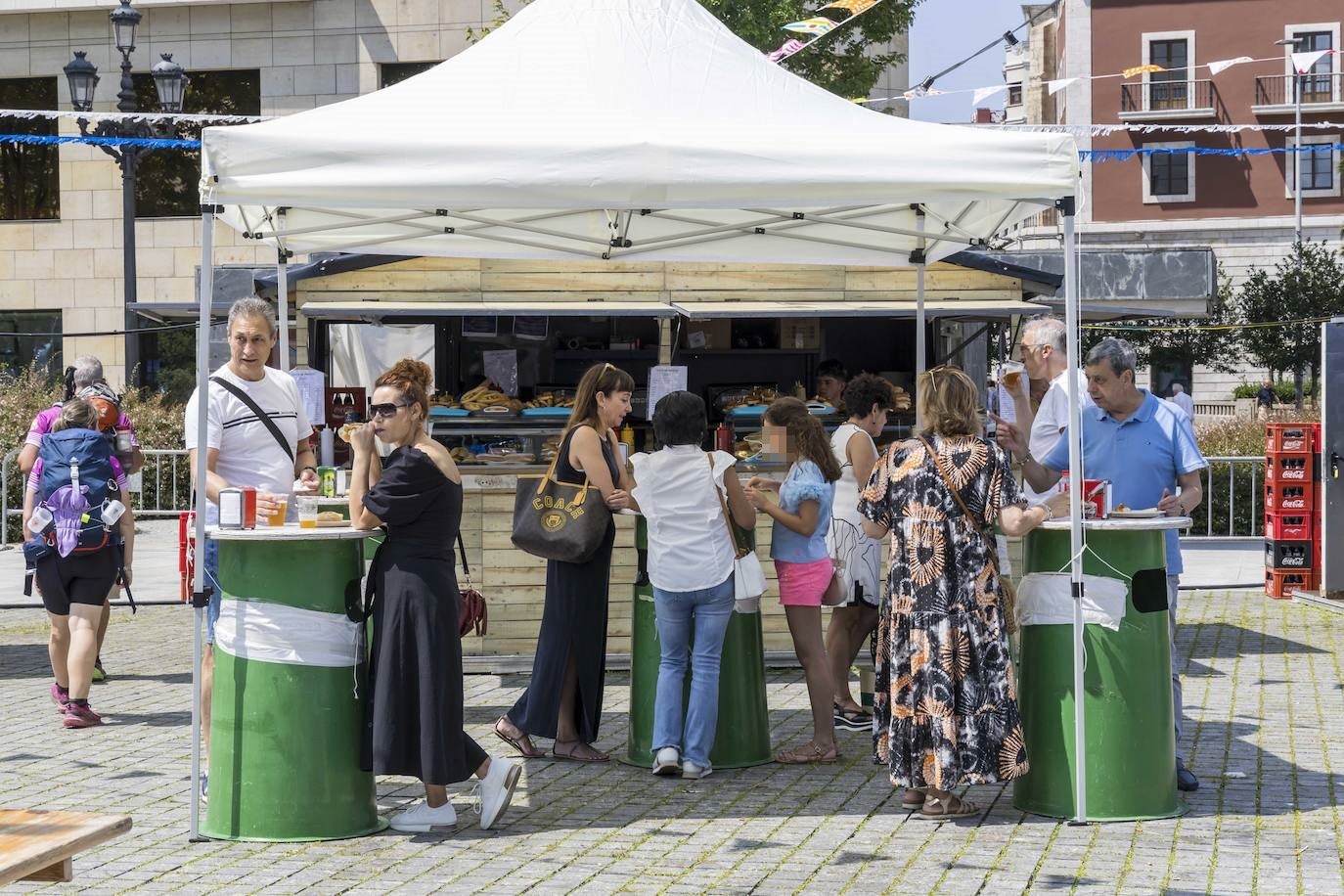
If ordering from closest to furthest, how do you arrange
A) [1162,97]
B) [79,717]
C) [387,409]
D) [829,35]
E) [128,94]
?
[387,409] → [79,717] → [128,94] → [829,35] → [1162,97]

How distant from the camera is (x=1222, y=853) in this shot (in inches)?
233

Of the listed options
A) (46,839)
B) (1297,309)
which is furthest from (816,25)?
(1297,309)

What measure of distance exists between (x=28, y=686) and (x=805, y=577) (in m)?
5.14

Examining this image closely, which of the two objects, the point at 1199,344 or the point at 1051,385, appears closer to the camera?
the point at 1051,385

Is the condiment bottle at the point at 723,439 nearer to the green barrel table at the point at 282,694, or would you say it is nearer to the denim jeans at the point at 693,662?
the denim jeans at the point at 693,662

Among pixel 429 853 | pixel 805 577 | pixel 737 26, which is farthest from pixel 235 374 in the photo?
pixel 737 26

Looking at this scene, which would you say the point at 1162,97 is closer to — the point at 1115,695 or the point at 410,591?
the point at 1115,695

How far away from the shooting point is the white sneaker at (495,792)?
6.38 meters

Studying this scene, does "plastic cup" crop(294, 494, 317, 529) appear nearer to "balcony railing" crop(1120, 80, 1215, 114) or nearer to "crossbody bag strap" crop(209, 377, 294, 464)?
"crossbody bag strap" crop(209, 377, 294, 464)

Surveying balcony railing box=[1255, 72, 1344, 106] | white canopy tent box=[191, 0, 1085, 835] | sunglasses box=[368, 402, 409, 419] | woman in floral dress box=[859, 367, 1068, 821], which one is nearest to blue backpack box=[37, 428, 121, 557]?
white canopy tent box=[191, 0, 1085, 835]

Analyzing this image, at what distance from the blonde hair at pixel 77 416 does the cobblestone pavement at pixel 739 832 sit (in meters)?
1.59

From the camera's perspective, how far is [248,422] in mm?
6914

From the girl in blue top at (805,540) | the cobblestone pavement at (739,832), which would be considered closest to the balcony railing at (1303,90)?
the cobblestone pavement at (739,832)

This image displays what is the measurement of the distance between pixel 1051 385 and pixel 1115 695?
79.3 inches
